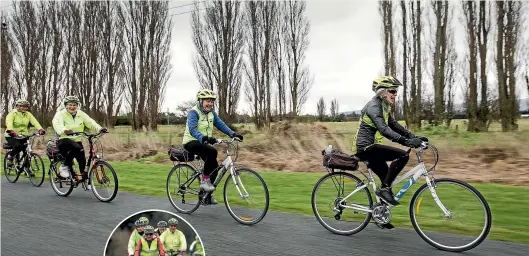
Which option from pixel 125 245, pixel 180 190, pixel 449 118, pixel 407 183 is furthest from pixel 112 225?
pixel 449 118

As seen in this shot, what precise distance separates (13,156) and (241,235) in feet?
27.0

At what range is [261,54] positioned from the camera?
77.8 feet

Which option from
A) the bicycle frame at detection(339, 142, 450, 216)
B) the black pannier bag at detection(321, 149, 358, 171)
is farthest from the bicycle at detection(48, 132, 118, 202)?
the bicycle frame at detection(339, 142, 450, 216)

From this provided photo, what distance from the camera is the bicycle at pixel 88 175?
8148 mm

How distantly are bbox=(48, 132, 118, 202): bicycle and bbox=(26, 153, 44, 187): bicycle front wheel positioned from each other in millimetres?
1381

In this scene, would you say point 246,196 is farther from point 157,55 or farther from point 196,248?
point 157,55

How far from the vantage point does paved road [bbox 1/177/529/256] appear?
182 inches

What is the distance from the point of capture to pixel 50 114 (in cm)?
2880

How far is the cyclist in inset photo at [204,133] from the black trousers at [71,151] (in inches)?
109

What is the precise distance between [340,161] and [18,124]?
27.6 feet

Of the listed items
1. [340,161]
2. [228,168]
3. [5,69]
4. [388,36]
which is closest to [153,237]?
[340,161]

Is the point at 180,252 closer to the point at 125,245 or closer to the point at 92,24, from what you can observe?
the point at 125,245

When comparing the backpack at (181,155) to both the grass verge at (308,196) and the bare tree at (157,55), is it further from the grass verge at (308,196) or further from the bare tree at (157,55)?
the bare tree at (157,55)

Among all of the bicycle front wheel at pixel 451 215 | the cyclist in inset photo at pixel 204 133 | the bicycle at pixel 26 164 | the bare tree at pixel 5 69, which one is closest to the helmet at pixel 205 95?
the cyclist in inset photo at pixel 204 133
